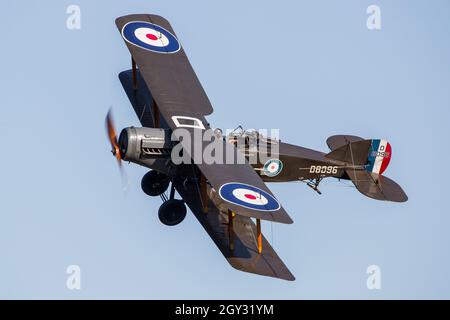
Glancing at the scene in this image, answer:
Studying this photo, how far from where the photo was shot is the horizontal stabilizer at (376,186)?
78.7 ft

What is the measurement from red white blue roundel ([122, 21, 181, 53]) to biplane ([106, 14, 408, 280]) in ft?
0.09

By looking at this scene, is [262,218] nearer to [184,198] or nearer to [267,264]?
[267,264]

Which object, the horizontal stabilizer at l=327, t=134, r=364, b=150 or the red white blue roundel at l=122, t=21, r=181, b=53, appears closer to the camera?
the red white blue roundel at l=122, t=21, r=181, b=53

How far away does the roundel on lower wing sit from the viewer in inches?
945

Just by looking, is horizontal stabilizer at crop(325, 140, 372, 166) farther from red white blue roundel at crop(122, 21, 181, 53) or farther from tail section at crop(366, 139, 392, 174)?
red white blue roundel at crop(122, 21, 181, 53)

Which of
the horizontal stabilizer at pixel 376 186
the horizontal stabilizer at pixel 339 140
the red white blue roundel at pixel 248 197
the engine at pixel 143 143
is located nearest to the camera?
the red white blue roundel at pixel 248 197

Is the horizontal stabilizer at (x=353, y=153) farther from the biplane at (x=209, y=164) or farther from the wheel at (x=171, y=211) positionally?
the wheel at (x=171, y=211)

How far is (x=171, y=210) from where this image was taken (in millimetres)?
23016

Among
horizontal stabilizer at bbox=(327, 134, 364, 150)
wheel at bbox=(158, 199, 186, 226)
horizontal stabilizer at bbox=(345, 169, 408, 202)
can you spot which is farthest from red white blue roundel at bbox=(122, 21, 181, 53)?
horizontal stabilizer at bbox=(345, 169, 408, 202)

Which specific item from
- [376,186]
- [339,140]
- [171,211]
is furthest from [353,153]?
[171,211]

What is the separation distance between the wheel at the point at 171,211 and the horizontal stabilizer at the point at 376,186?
159 inches

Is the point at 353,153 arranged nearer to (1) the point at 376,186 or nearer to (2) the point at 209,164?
(1) the point at 376,186

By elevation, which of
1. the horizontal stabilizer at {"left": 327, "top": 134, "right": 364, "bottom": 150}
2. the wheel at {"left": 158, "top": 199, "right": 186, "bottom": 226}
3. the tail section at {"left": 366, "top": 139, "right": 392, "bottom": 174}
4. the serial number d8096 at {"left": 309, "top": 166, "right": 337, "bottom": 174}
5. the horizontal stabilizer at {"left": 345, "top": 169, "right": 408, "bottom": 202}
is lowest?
the wheel at {"left": 158, "top": 199, "right": 186, "bottom": 226}

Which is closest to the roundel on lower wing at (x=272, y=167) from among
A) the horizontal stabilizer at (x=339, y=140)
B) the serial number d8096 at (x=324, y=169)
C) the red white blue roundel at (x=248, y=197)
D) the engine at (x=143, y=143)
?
the serial number d8096 at (x=324, y=169)
